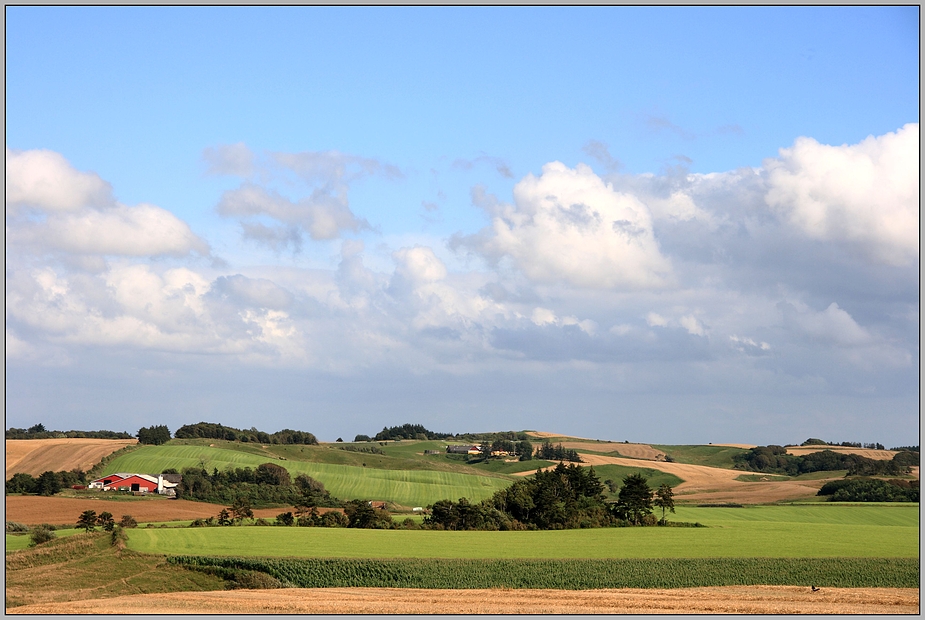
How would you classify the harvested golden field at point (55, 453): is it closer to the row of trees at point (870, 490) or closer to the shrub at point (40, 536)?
the shrub at point (40, 536)

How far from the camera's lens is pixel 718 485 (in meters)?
87.3

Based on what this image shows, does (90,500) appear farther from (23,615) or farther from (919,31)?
(919,31)

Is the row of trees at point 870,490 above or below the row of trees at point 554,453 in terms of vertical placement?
below

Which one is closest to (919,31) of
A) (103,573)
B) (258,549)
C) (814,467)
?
(258,549)

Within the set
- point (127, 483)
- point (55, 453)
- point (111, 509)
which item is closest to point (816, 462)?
point (127, 483)

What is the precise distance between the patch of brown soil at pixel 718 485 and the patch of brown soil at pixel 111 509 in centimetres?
4051

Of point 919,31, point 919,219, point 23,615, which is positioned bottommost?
point 23,615

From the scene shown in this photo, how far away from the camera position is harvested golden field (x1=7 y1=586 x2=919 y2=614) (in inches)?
1254

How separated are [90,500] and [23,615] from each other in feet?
98.1

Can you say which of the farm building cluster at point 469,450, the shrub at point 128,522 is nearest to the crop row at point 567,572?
the shrub at point 128,522

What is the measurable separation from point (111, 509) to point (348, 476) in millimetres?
34342

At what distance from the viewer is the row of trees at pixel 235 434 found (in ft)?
299

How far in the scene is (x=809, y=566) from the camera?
39875 mm

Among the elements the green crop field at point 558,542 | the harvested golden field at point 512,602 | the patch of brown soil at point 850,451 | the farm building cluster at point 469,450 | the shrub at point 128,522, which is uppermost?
the patch of brown soil at point 850,451
